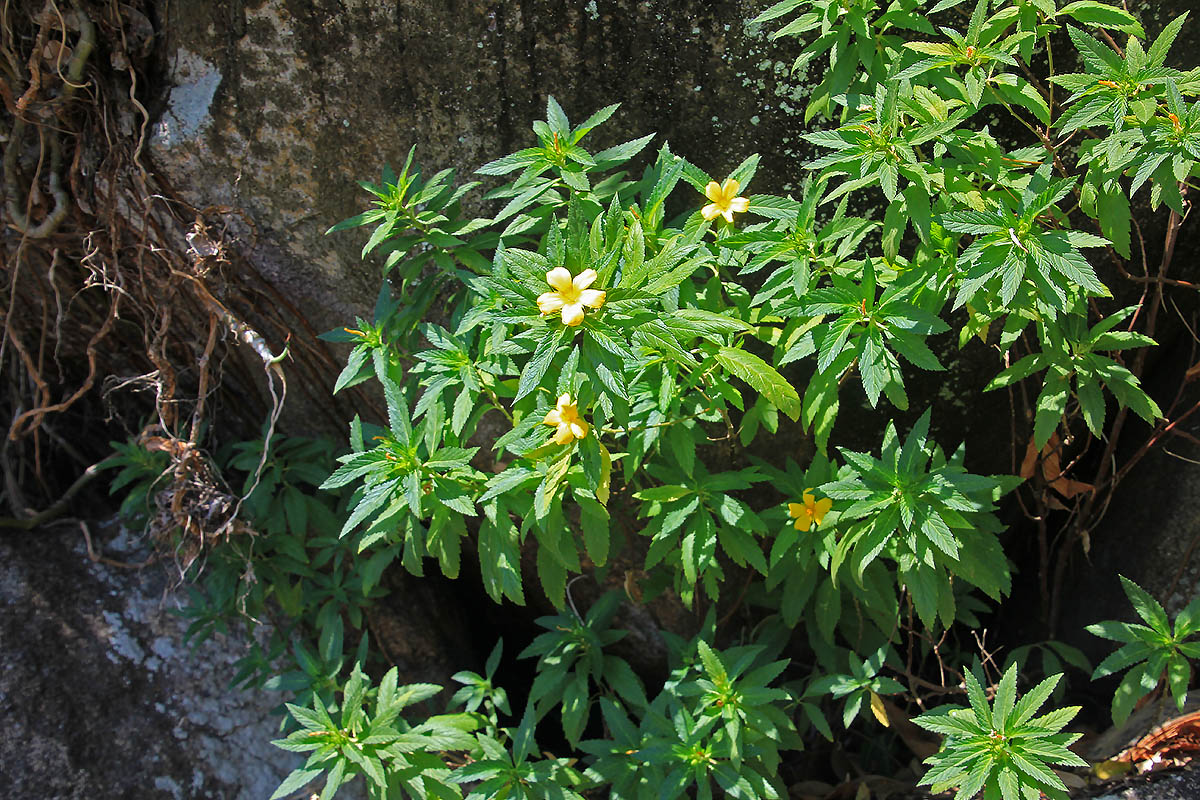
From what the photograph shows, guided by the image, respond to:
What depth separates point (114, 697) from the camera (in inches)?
113

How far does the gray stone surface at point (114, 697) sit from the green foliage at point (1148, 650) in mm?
2342

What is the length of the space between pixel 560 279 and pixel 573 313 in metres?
0.07

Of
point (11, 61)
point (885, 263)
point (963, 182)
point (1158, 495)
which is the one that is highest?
point (11, 61)

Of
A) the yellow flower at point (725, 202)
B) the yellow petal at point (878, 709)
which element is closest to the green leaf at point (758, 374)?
the yellow flower at point (725, 202)

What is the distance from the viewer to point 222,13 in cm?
240

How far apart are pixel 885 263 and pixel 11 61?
92.2 inches

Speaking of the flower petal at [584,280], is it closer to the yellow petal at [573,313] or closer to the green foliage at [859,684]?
the yellow petal at [573,313]

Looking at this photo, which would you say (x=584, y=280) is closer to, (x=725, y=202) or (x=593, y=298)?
(x=593, y=298)

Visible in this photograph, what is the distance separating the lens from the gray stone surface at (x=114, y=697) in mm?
2752

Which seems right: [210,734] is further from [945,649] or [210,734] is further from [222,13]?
[945,649]

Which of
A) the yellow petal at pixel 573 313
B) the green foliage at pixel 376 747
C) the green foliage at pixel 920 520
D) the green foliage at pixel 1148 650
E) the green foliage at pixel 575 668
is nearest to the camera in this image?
the yellow petal at pixel 573 313

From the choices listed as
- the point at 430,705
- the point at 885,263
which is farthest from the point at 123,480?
the point at 885,263

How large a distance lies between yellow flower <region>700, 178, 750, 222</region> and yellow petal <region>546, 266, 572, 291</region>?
520 millimetres

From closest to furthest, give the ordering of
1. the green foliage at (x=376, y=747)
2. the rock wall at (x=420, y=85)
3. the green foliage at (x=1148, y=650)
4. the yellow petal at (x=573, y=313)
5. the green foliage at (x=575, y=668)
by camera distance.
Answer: the yellow petal at (x=573, y=313) → the green foliage at (x=1148, y=650) → the green foliage at (x=376, y=747) → the rock wall at (x=420, y=85) → the green foliage at (x=575, y=668)
